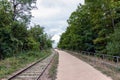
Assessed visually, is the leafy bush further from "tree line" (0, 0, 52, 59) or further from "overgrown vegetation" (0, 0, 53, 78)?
"tree line" (0, 0, 52, 59)

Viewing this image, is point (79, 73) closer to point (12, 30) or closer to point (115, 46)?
point (115, 46)

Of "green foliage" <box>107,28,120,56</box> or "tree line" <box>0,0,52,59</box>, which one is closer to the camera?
"green foliage" <box>107,28,120,56</box>

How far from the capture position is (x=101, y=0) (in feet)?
84.9

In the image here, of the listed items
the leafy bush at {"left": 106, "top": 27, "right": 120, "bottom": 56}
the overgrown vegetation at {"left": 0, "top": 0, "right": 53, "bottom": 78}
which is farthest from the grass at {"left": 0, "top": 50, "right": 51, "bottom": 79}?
the leafy bush at {"left": 106, "top": 27, "right": 120, "bottom": 56}

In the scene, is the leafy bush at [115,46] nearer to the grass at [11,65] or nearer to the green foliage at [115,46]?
the green foliage at [115,46]

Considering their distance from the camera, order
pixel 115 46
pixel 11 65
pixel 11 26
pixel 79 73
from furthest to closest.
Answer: pixel 11 26, pixel 11 65, pixel 115 46, pixel 79 73

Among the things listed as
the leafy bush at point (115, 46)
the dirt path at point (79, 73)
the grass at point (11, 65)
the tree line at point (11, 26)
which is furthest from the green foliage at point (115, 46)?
the tree line at point (11, 26)

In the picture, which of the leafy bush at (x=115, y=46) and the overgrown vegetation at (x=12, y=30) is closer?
the leafy bush at (x=115, y=46)

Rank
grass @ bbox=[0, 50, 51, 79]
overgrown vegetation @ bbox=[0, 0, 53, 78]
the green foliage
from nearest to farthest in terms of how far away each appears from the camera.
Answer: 1. grass @ bbox=[0, 50, 51, 79]
2. the green foliage
3. overgrown vegetation @ bbox=[0, 0, 53, 78]

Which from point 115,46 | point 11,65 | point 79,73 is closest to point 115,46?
point 115,46

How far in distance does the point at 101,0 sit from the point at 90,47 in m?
14.7

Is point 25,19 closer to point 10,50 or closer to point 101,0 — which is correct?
point 10,50

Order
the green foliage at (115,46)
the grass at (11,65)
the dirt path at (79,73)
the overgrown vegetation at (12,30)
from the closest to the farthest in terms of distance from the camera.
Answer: the dirt path at (79,73) → the grass at (11,65) → the green foliage at (115,46) → the overgrown vegetation at (12,30)

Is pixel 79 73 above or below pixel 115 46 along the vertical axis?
below
